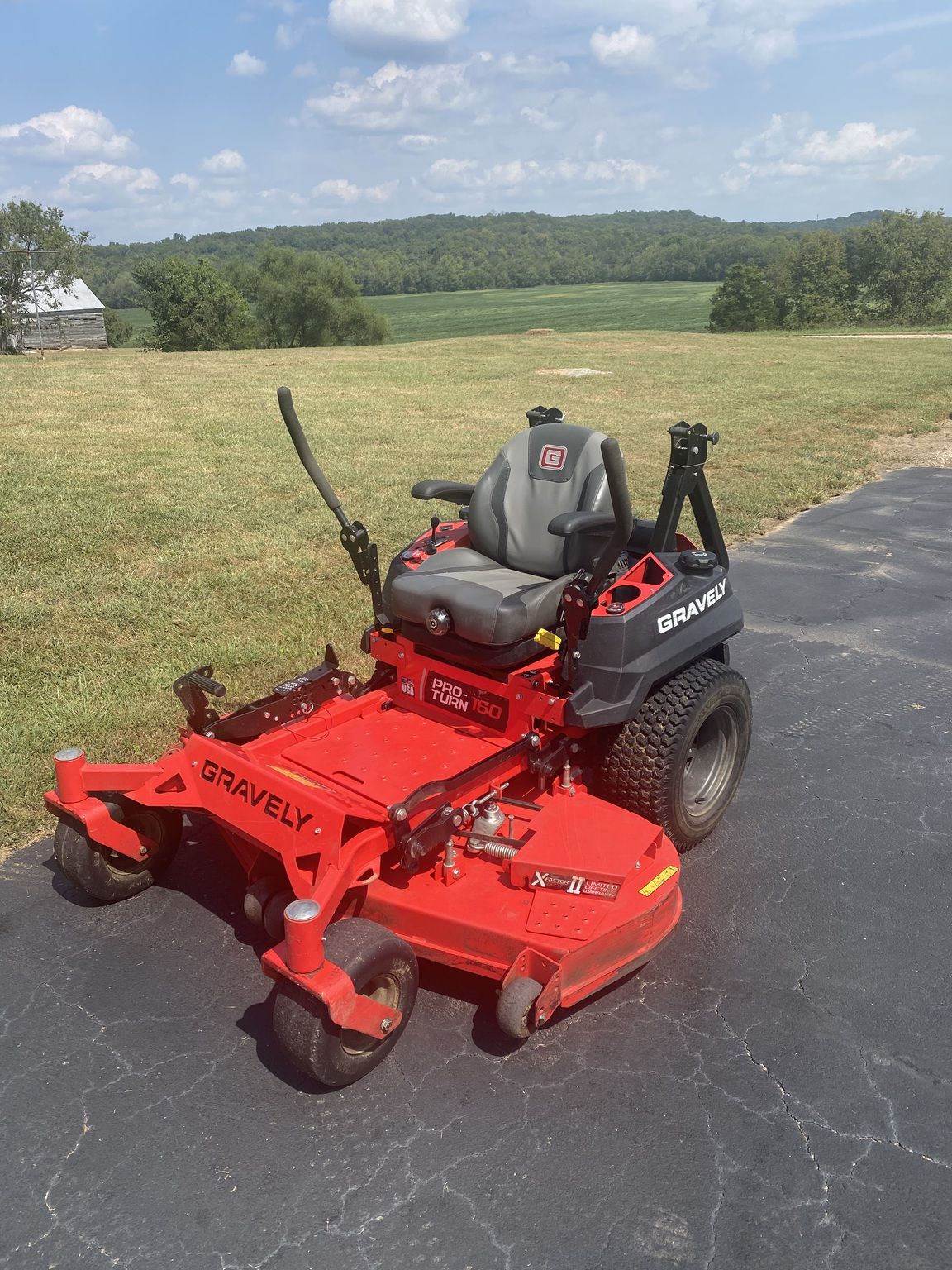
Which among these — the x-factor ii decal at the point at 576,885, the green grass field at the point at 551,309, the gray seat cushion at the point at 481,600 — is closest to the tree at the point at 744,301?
the green grass field at the point at 551,309

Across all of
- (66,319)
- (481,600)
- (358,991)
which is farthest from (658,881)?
(66,319)

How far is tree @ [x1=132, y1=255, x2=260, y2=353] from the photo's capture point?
4619 centimetres

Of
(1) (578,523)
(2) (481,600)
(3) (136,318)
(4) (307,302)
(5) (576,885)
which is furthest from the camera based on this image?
(3) (136,318)

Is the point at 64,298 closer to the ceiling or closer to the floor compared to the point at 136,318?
closer to the ceiling

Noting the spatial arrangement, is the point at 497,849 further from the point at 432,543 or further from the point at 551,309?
the point at 551,309

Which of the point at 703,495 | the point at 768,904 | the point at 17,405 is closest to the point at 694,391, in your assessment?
the point at 17,405

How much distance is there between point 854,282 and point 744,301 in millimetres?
6177

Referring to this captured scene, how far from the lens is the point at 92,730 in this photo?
4.95m

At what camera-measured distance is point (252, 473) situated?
35.5ft

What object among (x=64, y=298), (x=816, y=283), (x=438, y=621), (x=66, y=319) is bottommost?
(x=438, y=621)

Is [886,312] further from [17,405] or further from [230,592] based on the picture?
[230,592]

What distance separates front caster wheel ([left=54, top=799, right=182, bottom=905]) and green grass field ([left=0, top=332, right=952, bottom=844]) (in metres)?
0.74

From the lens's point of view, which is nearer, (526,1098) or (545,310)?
(526,1098)

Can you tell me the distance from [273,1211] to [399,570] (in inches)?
104
